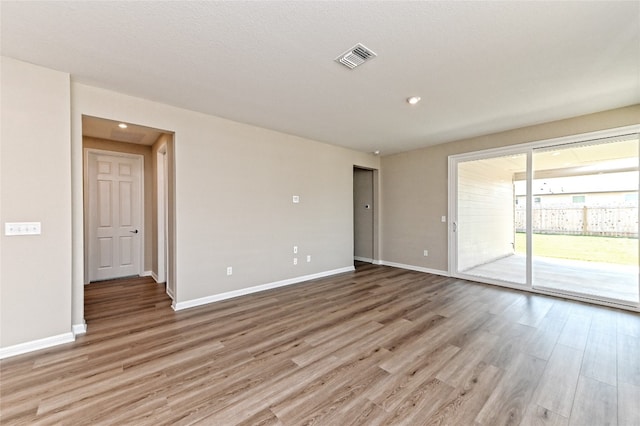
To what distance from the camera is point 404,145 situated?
529cm

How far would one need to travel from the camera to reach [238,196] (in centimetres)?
394

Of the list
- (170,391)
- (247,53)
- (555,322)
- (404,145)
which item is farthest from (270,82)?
(555,322)

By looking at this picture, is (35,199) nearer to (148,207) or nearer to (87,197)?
(87,197)

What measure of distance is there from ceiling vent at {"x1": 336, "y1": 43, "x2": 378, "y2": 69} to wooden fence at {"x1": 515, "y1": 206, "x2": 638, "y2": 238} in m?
3.81

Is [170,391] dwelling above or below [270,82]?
below

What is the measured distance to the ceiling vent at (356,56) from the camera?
7.02 ft

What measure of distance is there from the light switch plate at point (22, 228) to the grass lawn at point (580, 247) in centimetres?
641

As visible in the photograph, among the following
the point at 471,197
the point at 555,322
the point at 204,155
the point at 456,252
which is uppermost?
the point at 204,155

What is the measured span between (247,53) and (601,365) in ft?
13.2

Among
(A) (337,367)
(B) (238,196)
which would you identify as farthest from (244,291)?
(A) (337,367)

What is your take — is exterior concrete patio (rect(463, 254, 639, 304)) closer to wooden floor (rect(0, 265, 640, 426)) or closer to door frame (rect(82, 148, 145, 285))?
wooden floor (rect(0, 265, 640, 426))

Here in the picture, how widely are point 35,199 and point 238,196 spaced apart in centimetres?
211

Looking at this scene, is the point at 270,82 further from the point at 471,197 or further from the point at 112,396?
the point at 471,197

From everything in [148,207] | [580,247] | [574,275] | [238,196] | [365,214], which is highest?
[238,196]
